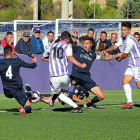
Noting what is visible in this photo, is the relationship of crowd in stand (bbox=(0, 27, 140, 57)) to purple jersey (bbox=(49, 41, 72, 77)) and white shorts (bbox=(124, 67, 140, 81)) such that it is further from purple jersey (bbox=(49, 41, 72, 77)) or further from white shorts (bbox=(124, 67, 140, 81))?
purple jersey (bbox=(49, 41, 72, 77))

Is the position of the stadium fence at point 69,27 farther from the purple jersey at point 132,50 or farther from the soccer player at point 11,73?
the soccer player at point 11,73

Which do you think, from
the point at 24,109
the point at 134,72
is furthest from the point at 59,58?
the point at 134,72

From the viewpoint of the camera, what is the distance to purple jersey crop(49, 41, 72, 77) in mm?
10180

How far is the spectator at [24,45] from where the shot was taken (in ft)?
49.7

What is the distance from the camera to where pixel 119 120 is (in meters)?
9.10

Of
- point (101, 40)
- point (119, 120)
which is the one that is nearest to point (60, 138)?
point (119, 120)

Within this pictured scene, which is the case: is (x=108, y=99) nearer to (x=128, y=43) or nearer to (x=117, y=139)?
(x=128, y=43)

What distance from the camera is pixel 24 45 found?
50.3ft

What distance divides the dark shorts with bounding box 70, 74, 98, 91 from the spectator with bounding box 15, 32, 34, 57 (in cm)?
446

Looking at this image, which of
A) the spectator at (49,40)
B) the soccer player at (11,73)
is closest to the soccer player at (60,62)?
the soccer player at (11,73)

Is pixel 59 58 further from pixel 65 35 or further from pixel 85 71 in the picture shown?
pixel 85 71

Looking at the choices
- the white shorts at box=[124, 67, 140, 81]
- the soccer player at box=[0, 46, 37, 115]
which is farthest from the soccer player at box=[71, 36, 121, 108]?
the soccer player at box=[0, 46, 37, 115]

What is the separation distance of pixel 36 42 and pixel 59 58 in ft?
18.5

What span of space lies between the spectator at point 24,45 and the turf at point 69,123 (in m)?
3.73
